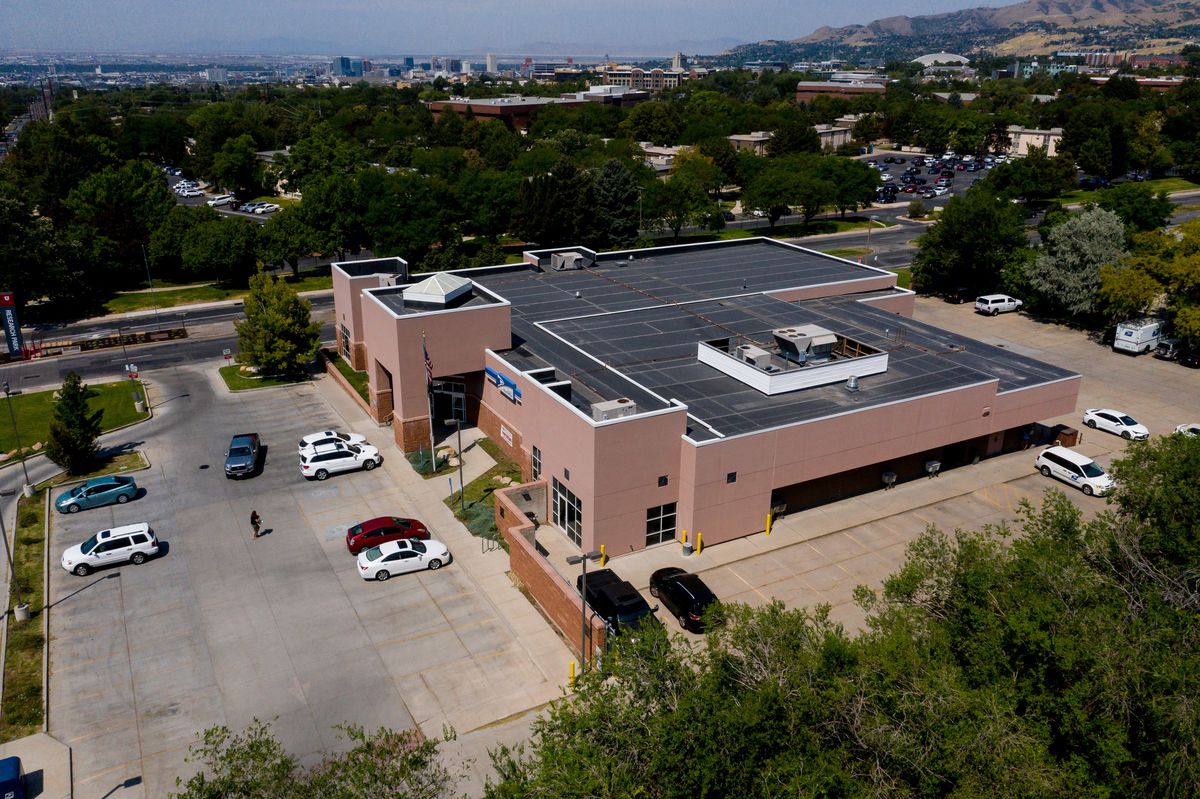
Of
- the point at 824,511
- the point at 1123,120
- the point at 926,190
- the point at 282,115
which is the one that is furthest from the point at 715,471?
the point at 282,115

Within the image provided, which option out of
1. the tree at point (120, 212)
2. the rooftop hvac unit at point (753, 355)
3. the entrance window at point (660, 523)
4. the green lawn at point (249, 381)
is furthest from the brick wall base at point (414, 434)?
the tree at point (120, 212)

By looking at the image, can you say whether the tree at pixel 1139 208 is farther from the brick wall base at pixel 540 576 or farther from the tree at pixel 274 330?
the tree at pixel 274 330

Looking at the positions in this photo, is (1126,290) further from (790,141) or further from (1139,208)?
(790,141)

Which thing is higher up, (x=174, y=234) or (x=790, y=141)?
(x=790, y=141)

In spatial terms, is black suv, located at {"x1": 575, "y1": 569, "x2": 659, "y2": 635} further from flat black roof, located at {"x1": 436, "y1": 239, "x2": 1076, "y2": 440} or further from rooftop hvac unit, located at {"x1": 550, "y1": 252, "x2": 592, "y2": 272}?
rooftop hvac unit, located at {"x1": 550, "y1": 252, "x2": 592, "y2": 272}

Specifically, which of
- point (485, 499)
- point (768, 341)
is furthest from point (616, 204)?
point (485, 499)
